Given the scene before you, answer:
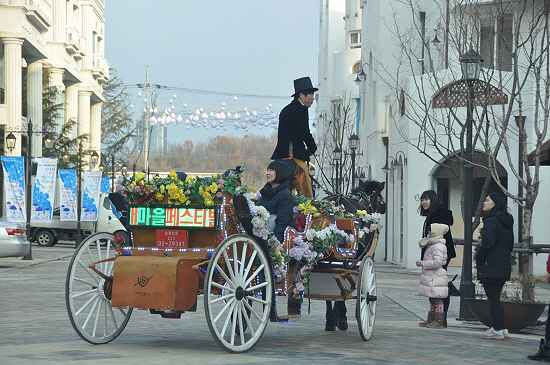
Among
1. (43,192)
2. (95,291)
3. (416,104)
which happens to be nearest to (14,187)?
(43,192)

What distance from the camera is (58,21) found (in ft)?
165

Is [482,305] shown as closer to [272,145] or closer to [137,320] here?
[137,320]

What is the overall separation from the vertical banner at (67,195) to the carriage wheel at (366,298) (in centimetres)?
2517

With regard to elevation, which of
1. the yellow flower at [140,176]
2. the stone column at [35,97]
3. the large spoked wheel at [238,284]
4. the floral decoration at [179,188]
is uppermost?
the stone column at [35,97]

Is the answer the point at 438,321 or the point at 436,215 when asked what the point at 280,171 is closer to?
the point at 436,215

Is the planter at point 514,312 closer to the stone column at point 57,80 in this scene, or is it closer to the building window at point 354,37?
the stone column at point 57,80

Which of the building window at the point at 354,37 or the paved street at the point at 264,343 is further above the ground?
the building window at the point at 354,37

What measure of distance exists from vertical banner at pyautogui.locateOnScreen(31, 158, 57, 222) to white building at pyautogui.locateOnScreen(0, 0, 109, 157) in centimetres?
523

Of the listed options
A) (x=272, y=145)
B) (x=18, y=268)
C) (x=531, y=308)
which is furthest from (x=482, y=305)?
(x=272, y=145)

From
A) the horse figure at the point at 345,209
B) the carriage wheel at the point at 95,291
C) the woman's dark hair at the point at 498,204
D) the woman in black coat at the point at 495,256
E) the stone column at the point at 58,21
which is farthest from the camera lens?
the stone column at the point at 58,21

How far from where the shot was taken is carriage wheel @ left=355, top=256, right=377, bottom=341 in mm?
10133

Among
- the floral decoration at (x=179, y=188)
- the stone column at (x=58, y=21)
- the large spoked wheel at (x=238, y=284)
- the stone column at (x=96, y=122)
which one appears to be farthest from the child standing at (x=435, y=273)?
the stone column at (x=96, y=122)

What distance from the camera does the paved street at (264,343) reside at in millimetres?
8609

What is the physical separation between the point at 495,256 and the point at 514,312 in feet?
4.23
